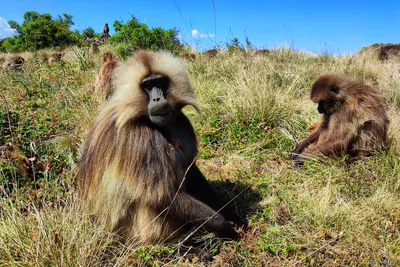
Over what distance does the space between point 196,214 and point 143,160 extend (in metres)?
0.61

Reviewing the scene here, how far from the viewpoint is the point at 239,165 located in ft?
14.6

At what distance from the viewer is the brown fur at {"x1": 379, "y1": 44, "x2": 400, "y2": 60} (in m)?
12.2

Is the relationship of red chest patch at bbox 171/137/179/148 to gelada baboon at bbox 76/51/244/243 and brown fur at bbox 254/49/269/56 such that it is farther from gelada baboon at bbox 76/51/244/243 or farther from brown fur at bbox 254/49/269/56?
brown fur at bbox 254/49/269/56

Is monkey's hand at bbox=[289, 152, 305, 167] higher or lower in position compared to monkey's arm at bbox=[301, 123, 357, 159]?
lower

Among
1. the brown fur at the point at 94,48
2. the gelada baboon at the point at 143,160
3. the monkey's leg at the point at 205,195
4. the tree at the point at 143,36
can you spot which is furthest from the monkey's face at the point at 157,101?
the brown fur at the point at 94,48

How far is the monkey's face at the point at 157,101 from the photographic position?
2.50 metres

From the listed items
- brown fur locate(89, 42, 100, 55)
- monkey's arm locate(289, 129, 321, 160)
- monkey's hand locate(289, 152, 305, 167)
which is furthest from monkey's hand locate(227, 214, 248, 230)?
brown fur locate(89, 42, 100, 55)

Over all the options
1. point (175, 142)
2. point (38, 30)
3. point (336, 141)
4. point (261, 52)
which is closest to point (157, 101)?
point (175, 142)

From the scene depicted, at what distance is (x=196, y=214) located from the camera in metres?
2.70

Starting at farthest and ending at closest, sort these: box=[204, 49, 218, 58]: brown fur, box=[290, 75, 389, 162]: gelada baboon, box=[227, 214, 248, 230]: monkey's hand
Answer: box=[204, 49, 218, 58]: brown fur, box=[290, 75, 389, 162]: gelada baboon, box=[227, 214, 248, 230]: monkey's hand

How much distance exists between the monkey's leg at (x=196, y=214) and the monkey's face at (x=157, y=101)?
1.93ft

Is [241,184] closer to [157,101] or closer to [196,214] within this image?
[196,214]

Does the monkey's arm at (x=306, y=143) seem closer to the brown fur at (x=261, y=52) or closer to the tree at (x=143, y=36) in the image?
the brown fur at (x=261, y=52)

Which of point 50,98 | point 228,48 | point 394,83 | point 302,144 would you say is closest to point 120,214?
point 302,144
